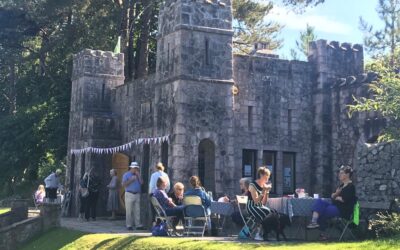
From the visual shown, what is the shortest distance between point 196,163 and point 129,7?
16.5 m

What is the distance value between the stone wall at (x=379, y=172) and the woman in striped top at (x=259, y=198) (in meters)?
2.52

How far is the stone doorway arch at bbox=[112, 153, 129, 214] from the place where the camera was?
909 inches

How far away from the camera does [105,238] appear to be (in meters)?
14.9

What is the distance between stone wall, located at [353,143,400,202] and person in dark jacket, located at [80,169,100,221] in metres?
9.18

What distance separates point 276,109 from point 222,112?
110 inches

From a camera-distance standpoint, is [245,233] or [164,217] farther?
[164,217]

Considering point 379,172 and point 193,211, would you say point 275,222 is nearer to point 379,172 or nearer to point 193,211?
point 193,211

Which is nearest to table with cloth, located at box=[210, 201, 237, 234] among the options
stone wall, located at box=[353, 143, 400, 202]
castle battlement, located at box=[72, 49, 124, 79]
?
stone wall, located at box=[353, 143, 400, 202]

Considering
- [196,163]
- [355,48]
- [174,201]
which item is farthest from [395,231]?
[355,48]

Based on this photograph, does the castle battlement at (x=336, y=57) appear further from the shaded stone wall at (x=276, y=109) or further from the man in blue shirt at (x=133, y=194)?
the man in blue shirt at (x=133, y=194)

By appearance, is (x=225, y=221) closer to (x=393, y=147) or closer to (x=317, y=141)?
(x=393, y=147)

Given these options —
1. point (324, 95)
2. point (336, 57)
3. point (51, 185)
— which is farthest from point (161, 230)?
point (336, 57)

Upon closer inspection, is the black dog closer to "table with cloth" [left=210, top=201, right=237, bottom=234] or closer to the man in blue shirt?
"table with cloth" [left=210, top=201, right=237, bottom=234]

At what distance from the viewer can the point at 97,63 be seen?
2520cm
